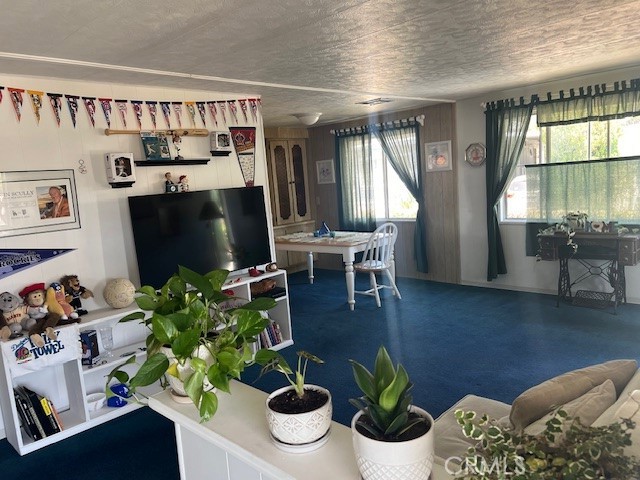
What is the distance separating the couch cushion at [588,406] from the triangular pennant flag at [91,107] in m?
3.22

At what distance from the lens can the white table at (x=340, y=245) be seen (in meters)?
5.43

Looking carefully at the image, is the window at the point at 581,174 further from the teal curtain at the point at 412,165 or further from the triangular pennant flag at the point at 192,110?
the triangular pennant flag at the point at 192,110

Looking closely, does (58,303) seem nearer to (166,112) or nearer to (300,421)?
(166,112)

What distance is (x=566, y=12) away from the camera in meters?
2.63

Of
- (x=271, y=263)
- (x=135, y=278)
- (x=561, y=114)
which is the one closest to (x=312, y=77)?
(x=271, y=263)

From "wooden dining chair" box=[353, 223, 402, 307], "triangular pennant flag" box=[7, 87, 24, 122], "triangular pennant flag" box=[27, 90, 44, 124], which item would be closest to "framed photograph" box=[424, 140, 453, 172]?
"wooden dining chair" box=[353, 223, 402, 307]

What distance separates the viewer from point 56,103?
3299 mm

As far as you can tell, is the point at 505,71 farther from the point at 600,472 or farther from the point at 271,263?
the point at 600,472

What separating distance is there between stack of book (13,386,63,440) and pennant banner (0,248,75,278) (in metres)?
0.72

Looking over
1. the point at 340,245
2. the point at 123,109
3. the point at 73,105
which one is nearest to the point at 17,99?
the point at 73,105

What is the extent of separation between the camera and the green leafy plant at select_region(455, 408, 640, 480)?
969mm

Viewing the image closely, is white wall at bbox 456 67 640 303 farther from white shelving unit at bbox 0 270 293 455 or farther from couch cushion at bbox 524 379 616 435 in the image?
couch cushion at bbox 524 379 616 435

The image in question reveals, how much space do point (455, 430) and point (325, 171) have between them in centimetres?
599

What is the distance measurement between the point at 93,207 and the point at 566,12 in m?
3.10
